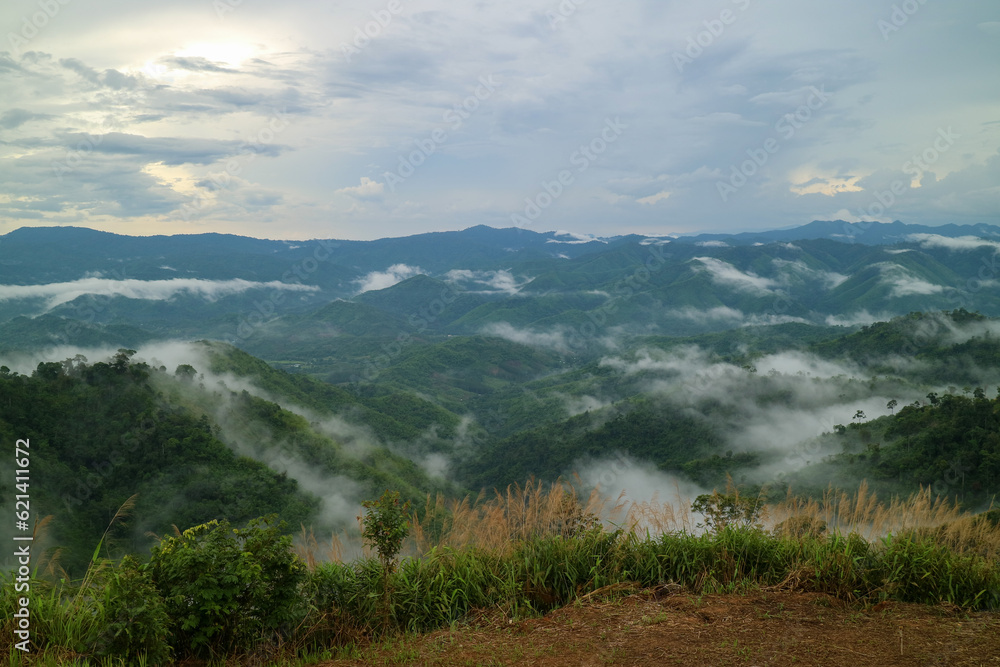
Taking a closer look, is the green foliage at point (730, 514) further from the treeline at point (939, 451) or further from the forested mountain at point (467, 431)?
the treeline at point (939, 451)

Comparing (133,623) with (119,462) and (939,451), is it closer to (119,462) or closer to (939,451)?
(119,462)

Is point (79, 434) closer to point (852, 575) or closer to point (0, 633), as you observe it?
point (0, 633)

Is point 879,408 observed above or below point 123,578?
below

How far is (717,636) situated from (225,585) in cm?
444

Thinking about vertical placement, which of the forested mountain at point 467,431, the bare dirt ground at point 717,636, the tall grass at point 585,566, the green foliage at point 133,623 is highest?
the green foliage at point 133,623

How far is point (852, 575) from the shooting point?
568 centimetres

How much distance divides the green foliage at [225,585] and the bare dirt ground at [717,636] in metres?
0.77

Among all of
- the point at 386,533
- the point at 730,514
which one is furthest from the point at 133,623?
the point at 730,514

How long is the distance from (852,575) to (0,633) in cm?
816

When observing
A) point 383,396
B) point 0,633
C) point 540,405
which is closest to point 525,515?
point 0,633

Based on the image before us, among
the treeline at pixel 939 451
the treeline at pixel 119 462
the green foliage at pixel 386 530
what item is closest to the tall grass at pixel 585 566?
the green foliage at pixel 386 530

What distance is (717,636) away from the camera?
4926 millimetres

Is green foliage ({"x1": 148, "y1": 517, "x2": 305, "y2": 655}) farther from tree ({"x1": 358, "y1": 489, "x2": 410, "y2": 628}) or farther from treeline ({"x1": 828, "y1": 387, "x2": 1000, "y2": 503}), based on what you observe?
treeline ({"x1": 828, "y1": 387, "x2": 1000, "y2": 503})

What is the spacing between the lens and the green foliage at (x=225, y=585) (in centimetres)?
475
